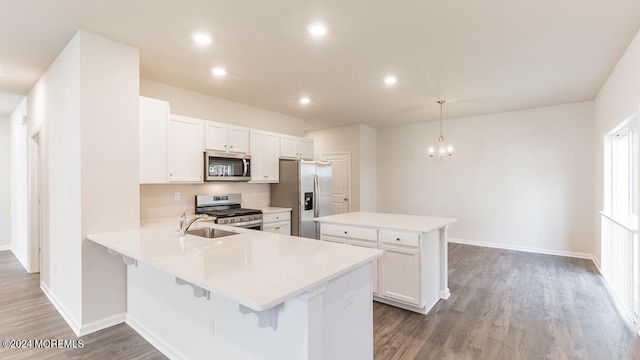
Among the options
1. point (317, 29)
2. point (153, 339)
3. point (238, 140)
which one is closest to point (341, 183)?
point (238, 140)

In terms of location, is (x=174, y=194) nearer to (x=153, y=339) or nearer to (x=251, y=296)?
(x=153, y=339)

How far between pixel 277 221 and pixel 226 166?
1.18 meters

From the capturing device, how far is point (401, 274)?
3.06m

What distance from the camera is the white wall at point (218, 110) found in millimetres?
3990

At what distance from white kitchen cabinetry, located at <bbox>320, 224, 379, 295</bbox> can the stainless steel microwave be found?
5.25 feet

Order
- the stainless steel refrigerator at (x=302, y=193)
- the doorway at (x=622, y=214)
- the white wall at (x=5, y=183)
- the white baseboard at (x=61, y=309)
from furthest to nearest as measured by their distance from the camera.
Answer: the white wall at (x=5, y=183) < the stainless steel refrigerator at (x=302, y=193) < the doorway at (x=622, y=214) < the white baseboard at (x=61, y=309)

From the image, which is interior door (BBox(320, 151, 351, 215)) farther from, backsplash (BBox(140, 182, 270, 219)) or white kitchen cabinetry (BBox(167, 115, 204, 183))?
white kitchen cabinetry (BBox(167, 115, 204, 183))

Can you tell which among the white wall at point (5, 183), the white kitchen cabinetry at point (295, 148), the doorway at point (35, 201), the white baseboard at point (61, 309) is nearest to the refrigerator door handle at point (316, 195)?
the white kitchen cabinetry at point (295, 148)

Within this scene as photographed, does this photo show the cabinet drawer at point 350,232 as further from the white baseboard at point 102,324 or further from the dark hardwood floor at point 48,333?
the white baseboard at point 102,324

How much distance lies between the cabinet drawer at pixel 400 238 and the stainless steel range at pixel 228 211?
1.96 metres

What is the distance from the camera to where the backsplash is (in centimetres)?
383

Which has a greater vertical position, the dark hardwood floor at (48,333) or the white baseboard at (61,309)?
the white baseboard at (61,309)

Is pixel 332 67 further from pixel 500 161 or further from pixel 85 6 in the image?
pixel 500 161

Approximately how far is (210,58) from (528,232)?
604cm
